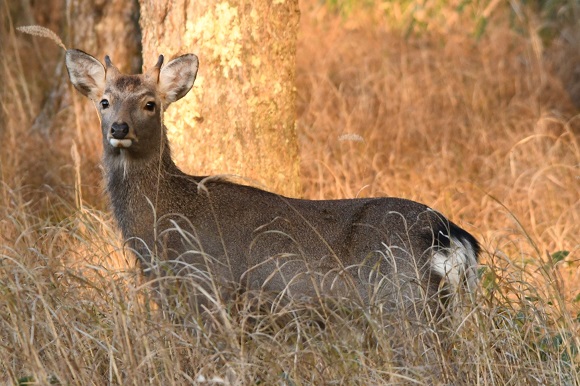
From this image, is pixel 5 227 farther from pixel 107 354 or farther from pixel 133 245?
pixel 107 354

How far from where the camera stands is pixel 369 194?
7.02 m

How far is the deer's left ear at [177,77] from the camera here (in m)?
5.50

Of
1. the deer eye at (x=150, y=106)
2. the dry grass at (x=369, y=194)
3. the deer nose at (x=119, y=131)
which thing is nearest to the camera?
the dry grass at (x=369, y=194)

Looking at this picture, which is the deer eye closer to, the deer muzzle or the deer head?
the deer head

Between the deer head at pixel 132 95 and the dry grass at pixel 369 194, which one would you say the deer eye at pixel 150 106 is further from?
the dry grass at pixel 369 194

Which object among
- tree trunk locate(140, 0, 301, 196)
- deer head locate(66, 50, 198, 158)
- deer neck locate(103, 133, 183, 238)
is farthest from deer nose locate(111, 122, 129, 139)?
tree trunk locate(140, 0, 301, 196)

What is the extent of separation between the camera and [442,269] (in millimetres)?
4641

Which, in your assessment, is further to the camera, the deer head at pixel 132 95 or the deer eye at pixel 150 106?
the deer eye at pixel 150 106

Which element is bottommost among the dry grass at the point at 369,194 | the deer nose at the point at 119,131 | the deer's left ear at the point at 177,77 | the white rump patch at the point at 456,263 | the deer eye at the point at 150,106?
the dry grass at the point at 369,194

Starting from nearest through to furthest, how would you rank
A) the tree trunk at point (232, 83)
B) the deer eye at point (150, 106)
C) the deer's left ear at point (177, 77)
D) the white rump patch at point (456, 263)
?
the white rump patch at point (456, 263), the deer eye at point (150, 106), the deer's left ear at point (177, 77), the tree trunk at point (232, 83)

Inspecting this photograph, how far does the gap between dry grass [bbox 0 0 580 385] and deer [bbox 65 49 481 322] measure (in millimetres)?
159

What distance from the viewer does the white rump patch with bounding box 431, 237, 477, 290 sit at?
4582 mm

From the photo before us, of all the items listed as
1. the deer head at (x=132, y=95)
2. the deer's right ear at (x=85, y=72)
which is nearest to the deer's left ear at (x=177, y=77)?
the deer head at (x=132, y=95)

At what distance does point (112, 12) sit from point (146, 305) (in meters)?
4.63
